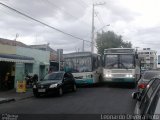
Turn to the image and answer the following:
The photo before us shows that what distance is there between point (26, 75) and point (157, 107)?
22714mm

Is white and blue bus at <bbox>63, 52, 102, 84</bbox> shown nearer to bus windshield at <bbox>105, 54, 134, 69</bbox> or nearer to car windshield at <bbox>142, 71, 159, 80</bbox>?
bus windshield at <bbox>105, 54, 134, 69</bbox>

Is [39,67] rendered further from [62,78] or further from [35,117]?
[35,117]

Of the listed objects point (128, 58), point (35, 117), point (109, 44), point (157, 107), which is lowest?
point (35, 117)

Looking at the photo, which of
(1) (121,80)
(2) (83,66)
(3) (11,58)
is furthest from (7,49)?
(1) (121,80)

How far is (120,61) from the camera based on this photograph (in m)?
23.7

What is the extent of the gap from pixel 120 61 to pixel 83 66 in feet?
11.5

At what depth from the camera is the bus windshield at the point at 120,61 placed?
23.6 meters

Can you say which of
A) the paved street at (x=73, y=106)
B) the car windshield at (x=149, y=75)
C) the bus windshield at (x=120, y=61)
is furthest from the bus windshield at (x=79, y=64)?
the car windshield at (x=149, y=75)

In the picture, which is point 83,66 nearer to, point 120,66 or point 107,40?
point 120,66

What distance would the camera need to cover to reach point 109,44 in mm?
62625

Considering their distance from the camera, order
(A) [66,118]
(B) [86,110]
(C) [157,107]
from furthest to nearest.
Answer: (B) [86,110]
(A) [66,118]
(C) [157,107]

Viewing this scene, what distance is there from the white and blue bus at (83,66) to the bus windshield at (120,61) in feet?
6.34

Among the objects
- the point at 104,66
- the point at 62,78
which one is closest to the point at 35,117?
the point at 62,78

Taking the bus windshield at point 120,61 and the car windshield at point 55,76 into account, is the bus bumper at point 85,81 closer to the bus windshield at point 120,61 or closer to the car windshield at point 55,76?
the bus windshield at point 120,61
